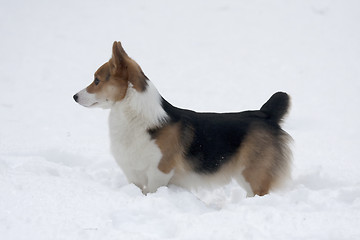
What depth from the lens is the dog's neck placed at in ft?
13.8

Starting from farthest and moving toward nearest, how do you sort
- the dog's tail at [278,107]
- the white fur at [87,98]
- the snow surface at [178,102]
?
the dog's tail at [278,107]
the white fur at [87,98]
the snow surface at [178,102]

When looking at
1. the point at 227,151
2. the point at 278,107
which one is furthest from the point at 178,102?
the point at 227,151

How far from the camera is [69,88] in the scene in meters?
10.1

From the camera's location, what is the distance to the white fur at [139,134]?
4.23 metres

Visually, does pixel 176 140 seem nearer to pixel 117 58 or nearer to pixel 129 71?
pixel 129 71

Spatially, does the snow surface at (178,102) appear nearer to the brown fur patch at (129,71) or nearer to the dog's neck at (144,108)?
the dog's neck at (144,108)

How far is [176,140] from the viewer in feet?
14.1

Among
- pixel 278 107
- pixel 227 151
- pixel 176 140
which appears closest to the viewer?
pixel 176 140

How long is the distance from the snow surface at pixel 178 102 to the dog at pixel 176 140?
0.80 feet

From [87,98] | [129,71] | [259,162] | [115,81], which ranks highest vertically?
[129,71]

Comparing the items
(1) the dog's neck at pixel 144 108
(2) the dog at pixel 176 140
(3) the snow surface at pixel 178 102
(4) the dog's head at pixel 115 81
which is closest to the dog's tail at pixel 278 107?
(2) the dog at pixel 176 140

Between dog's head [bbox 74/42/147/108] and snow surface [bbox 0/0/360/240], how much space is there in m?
0.75

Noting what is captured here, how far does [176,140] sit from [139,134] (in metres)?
0.34

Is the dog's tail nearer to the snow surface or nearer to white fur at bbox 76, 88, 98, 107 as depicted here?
the snow surface
